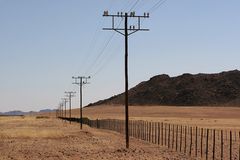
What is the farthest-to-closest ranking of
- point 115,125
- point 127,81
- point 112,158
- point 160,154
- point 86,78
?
point 86,78, point 115,125, point 127,81, point 160,154, point 112,158

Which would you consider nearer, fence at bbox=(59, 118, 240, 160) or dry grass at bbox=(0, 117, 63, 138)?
fence at bbox=(59, 118, 240, 160)

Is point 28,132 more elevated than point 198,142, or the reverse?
point 28,132

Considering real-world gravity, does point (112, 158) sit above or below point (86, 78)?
below

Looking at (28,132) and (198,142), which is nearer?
(198,142)

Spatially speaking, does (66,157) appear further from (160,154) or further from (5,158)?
(160,154)

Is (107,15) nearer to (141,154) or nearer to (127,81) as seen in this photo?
(127,81)

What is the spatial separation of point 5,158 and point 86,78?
72568 mm

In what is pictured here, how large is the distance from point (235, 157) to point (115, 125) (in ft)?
159

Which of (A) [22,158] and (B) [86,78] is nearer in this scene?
(A) [22,158]

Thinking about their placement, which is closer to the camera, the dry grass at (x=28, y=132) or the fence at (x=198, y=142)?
the fence at (x=198, y=142)

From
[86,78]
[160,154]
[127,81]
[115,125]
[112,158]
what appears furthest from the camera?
[86,78]

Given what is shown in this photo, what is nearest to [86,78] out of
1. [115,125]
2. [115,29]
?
[115,125]

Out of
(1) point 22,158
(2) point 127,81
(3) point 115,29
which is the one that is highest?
(3) point 115,29

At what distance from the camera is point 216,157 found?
29.4 metres
